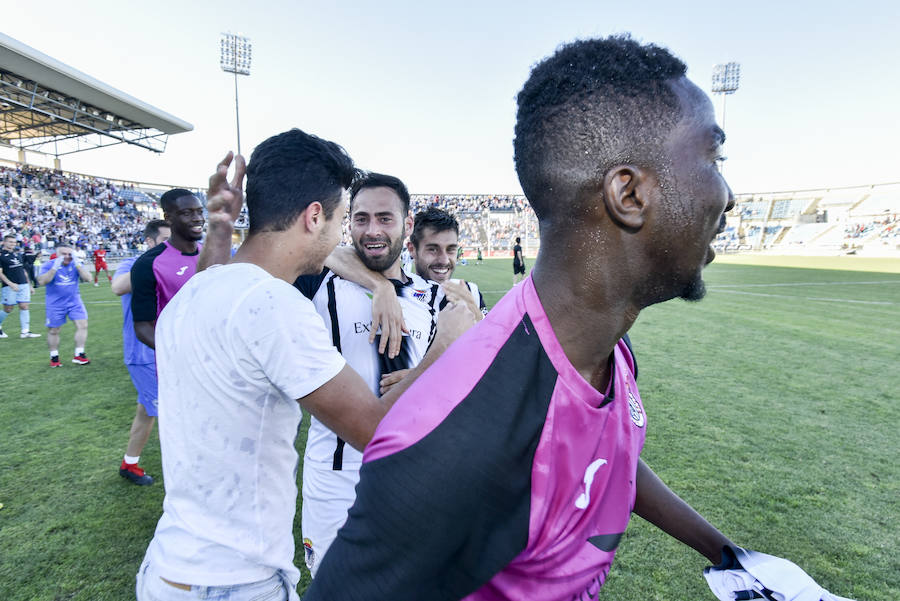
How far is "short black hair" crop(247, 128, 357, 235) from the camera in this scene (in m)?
1.79

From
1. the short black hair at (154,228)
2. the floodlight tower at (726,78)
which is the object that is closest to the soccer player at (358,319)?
the short black hair at (154,228)

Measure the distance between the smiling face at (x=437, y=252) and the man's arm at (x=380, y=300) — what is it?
105cm

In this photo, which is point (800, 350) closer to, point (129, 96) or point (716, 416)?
point (716, 416)

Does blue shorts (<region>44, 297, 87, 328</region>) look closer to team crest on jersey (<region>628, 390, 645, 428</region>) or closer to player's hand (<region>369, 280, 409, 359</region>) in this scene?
player's hand (<region>369, 280, 409, 359</region>)

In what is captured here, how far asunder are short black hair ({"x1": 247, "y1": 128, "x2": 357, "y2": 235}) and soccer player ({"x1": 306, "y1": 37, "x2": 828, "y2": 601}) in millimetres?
961

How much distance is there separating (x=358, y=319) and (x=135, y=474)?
3.54m

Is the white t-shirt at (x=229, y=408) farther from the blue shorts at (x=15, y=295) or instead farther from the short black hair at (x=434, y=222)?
the blue shorts at (x=15, y=295)

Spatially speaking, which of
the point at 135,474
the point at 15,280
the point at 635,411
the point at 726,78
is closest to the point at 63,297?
the point at 15,280

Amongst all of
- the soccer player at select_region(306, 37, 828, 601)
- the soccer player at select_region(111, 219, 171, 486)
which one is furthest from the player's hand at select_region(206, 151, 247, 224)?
the soccer player at select_region(111, 219, 171, 486)

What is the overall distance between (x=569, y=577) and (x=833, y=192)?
2916 inches

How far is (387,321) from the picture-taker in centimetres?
236

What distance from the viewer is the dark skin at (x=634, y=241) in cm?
99

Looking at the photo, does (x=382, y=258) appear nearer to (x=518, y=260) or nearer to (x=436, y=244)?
(x=436, y=244)

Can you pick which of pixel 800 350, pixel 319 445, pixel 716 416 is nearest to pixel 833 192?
pixel 800 350
